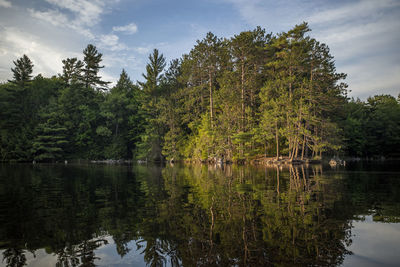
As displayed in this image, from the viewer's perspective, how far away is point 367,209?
7.85 meters

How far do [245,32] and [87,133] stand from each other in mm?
39549

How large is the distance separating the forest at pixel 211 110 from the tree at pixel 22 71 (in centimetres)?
17

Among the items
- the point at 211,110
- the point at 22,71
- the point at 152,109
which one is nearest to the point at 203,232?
the point at 211,110

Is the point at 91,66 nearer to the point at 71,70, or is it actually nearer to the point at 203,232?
the point at 71,70

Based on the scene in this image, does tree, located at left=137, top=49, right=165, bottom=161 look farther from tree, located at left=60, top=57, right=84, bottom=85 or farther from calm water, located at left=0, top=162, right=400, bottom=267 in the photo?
calm water, located at left=0, top=162, right=400, bottom=267

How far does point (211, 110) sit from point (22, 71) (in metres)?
40.2

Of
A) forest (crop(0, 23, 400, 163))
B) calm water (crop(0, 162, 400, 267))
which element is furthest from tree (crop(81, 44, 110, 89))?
calm water (crop(0, 162, 400, 267))

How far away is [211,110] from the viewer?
43.0 meters

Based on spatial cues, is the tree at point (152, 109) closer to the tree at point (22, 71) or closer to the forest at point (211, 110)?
the forest at point (211, 110)

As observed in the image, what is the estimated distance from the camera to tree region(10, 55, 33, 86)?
5034 cm

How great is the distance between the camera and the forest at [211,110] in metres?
35.2

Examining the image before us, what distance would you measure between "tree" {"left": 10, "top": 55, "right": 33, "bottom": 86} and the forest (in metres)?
0.17

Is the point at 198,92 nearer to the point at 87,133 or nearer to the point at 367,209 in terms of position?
the point at 87,133

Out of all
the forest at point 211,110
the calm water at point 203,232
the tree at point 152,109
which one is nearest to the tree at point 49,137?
the forest at point 211,110
